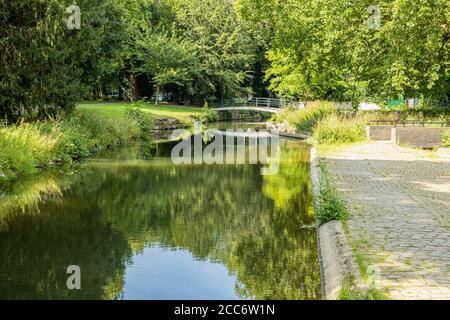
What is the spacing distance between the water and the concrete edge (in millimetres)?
212

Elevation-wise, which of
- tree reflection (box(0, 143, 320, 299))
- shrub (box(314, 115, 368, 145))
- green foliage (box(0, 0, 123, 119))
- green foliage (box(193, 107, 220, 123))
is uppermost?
green foliage (box(0, 0, 123, 119))

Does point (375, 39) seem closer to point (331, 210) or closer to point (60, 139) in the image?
point (60, 139)

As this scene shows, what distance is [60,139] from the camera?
25.3 m

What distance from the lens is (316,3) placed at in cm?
3862

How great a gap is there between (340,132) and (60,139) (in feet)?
49.6

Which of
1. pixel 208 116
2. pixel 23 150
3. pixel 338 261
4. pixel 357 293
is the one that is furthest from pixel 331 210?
pixel 208 116

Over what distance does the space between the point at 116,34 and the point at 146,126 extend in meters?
7.04

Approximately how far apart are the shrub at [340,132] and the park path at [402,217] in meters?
8.15

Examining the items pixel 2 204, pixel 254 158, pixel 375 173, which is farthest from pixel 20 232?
pixel 254 158

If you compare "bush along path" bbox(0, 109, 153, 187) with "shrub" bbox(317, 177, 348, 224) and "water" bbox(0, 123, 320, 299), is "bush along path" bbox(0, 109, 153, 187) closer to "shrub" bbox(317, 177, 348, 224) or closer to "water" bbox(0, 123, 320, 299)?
"water" bbox(0, 123, 320, 299)

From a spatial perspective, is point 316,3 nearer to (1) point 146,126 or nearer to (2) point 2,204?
(1) point 146,126

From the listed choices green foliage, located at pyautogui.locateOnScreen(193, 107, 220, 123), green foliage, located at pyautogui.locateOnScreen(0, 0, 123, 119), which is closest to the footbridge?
green foliage, located at pyautogui.locateOnScreen(193, 107, 220, 123)

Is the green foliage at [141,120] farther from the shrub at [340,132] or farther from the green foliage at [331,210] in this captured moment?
the green foliage at [331,210]

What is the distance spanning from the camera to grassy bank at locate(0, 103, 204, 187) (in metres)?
20.6
